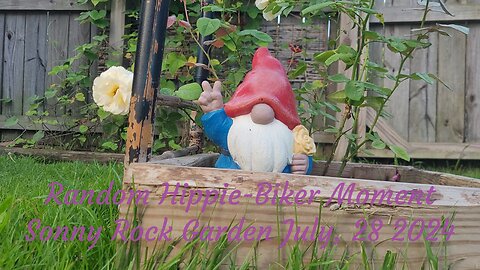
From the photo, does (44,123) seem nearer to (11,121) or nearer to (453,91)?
(11,121)

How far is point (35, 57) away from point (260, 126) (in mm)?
2799

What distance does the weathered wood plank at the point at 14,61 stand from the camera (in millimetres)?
3334

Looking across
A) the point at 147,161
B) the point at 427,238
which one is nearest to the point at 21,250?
the point at 147,161

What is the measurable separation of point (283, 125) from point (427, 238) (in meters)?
0.35

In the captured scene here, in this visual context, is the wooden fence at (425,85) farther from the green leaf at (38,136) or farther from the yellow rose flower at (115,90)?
the yellow rose flower at (115,90)

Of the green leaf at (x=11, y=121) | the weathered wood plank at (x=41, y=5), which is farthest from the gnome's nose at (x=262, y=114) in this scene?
the green leaf at (x=11, y=121)

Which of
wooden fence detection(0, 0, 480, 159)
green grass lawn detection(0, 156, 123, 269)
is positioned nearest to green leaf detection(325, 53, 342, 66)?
green grass lawn detection(0, 156, 123, 269)

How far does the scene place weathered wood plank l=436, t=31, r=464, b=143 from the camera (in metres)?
2.93

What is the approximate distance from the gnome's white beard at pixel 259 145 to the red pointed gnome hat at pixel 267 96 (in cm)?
2

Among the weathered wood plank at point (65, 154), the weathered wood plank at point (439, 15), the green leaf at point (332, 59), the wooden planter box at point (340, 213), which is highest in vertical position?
the weathered wood plank at point (439, 15)

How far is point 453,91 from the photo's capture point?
2922 mm

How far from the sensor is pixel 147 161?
0.89 m

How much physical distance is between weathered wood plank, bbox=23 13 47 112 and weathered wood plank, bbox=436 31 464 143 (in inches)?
99.7

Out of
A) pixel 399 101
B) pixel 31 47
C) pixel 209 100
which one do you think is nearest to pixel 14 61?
pixel 31 47
